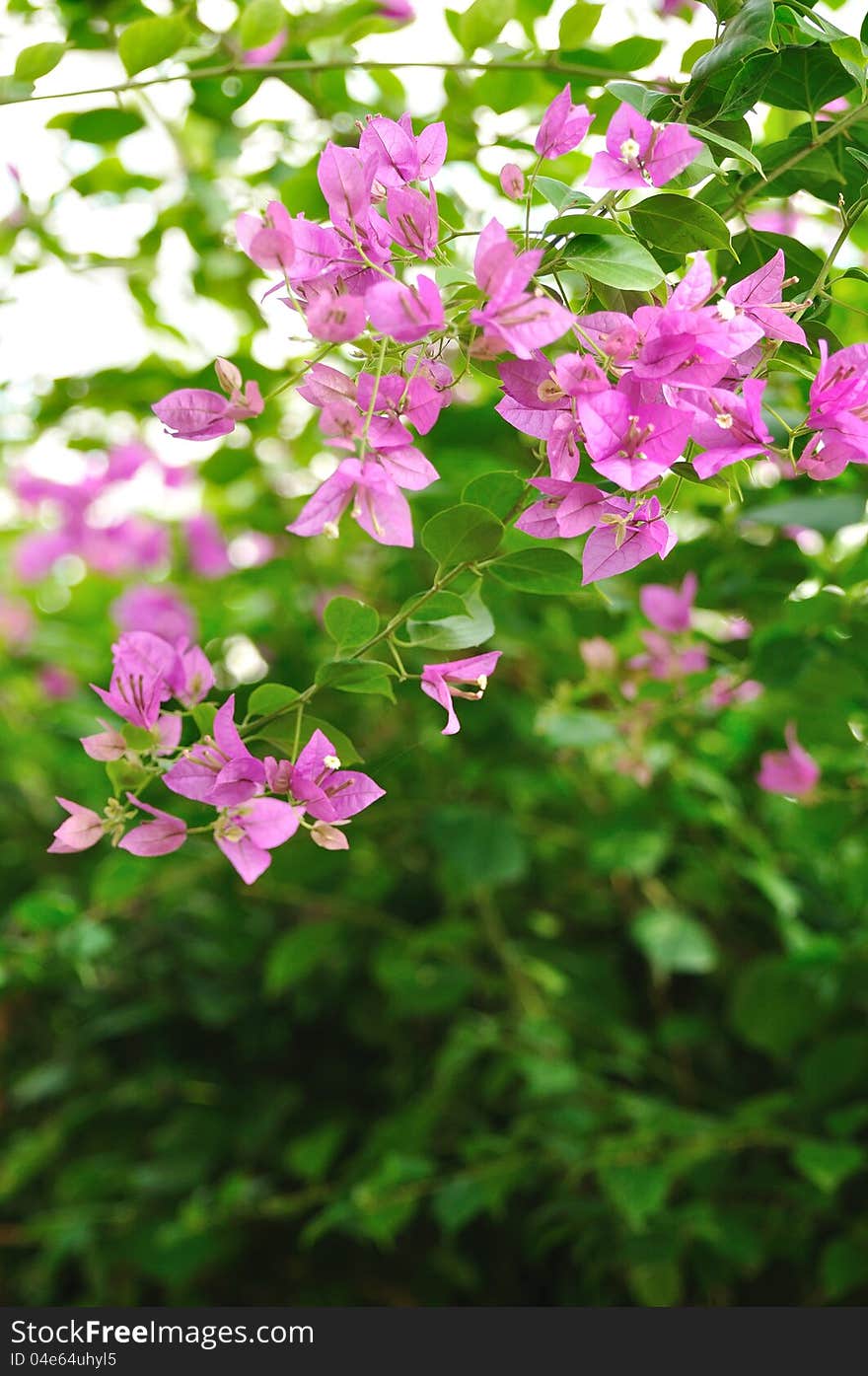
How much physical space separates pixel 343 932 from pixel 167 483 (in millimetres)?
574

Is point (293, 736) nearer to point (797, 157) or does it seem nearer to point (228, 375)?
point (228, 375)

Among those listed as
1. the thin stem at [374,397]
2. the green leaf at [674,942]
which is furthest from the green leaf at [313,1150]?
the thin stem at [374,397]

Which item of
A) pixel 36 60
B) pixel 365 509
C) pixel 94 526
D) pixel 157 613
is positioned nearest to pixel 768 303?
pixel 365 509

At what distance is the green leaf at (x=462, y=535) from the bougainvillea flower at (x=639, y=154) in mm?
101

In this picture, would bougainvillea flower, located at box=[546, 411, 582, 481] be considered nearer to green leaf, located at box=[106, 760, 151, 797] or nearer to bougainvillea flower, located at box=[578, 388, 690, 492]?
bougainvillea flower, located at box=[578, 388, 690, 492]

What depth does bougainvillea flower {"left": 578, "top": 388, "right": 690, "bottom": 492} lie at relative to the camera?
300 millimetres

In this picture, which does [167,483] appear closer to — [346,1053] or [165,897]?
[165,897]

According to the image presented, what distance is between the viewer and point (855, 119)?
1.22ft

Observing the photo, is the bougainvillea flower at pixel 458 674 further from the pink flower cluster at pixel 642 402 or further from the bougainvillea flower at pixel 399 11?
the bougainvillea flower at pixel 399 11

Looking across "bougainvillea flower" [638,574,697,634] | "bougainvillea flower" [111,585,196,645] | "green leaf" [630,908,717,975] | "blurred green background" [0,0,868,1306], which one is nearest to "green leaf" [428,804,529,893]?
"blurred green background" [0,0,868,1306]

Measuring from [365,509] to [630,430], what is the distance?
8 cm

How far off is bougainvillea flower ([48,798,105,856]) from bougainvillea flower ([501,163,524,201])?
225 mm

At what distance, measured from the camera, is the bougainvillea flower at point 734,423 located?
0.32 meters

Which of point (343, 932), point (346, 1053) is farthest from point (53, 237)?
point (346, 1053)
